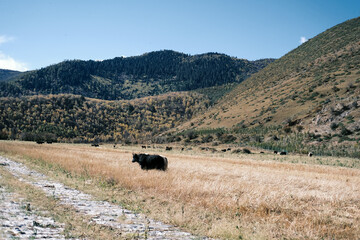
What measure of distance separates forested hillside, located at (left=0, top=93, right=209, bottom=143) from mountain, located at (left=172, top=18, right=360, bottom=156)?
3133cm

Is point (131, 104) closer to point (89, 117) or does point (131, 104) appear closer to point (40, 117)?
point (89, 117)

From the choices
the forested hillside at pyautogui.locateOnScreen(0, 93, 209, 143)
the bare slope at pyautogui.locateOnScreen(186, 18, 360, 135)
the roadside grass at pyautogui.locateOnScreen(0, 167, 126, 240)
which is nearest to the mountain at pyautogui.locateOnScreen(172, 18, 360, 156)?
the bare slope at pyautogui.locateOnScreen(186, 18, 360, 135)

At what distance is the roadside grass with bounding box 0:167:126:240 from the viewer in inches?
220

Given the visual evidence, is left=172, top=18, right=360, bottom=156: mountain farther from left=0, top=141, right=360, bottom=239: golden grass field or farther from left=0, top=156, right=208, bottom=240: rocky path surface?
left=0, top=156, right=208, bottom=240: rocky path surface

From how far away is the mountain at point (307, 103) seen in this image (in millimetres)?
39750

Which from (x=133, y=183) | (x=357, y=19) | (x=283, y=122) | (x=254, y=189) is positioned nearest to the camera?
(x=254, y=189)

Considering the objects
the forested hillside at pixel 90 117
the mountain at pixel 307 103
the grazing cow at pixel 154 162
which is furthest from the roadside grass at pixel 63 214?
the forested hillside at pixel 90 117

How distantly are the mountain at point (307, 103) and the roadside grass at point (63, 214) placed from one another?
35.1 m

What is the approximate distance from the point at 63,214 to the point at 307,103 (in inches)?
Answer: 2293

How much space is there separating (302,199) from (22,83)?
199370 mm

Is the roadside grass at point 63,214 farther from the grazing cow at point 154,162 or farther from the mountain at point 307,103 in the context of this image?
the mountain at point 307,103

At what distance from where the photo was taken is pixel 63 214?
→ 23.1 ft

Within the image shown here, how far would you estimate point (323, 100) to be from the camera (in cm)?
5169

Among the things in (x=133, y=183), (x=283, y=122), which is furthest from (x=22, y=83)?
(x=133, y=183)
